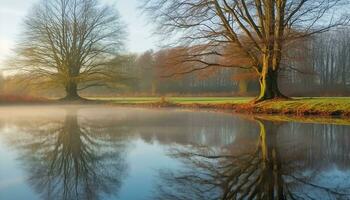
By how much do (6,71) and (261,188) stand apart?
35503 millimetres

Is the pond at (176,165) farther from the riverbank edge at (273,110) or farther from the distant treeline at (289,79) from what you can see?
the distant treeline at (289,79)

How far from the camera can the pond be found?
5.09 metres

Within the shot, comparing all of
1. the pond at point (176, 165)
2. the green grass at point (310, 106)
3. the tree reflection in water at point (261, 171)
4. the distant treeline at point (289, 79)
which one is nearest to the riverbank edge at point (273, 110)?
the green grass at point (310, 106)

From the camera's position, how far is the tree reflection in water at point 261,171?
5.01m

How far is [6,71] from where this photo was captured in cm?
3609

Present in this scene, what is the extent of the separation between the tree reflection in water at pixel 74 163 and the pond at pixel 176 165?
1cm

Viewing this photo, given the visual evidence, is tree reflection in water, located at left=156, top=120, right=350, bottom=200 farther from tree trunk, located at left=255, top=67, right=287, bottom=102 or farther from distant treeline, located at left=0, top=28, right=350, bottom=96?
distant treeline, located at left=0, top=28, right=350, bottom=96

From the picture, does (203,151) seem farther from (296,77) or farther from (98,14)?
(296,77)

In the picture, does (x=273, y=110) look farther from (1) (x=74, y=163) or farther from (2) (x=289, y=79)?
(2) (x=289, y=79)

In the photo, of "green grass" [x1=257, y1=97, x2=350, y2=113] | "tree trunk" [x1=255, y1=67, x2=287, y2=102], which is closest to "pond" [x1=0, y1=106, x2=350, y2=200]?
"green grass" [x1=257, y1=97, x2=350, y2=113]

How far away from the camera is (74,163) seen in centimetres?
698

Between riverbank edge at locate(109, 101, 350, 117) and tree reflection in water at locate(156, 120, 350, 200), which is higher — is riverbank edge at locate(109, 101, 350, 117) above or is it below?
above

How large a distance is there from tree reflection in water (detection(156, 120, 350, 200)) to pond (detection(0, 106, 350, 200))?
0.01 m

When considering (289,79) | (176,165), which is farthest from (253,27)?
(289,79)
